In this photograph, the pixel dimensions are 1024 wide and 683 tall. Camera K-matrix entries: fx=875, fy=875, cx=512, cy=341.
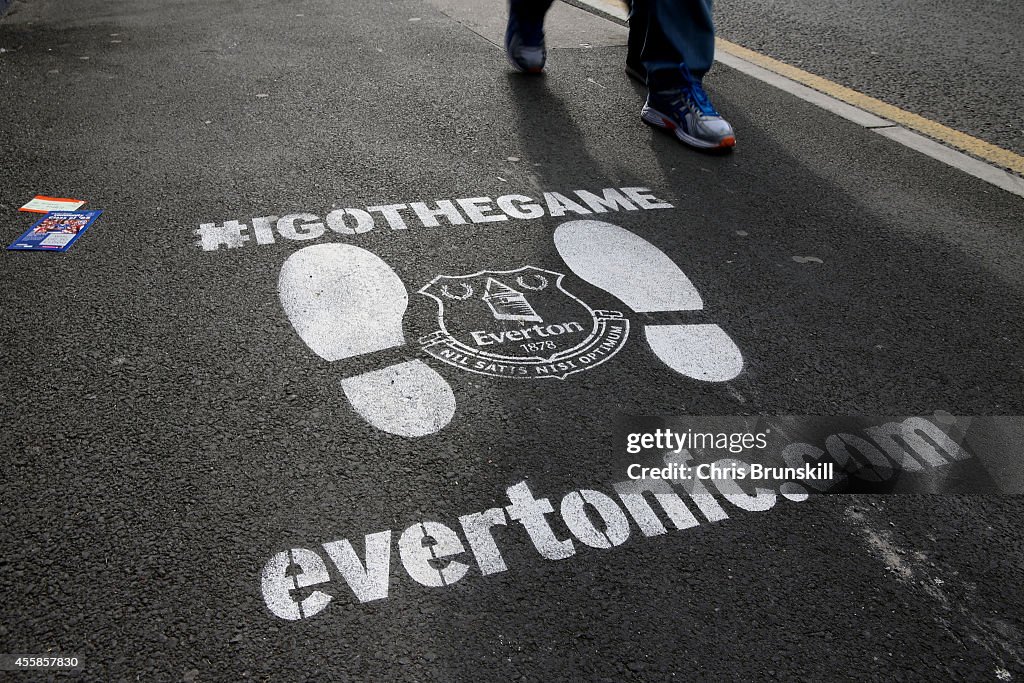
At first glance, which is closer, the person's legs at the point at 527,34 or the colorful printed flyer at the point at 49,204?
the colorful printed flyer at the point at 49,204

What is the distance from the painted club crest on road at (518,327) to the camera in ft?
7.52

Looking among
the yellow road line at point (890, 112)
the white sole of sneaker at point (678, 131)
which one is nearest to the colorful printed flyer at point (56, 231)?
the white sole of sneaker at point (678, 131)

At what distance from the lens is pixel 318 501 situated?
1.83 metres

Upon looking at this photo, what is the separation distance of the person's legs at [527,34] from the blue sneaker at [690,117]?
2.66 feet

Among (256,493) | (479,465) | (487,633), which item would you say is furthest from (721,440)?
(256,493)

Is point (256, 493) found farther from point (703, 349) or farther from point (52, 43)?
point (52, 43)

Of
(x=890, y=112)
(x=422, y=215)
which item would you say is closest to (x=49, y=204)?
(x=422, y=215)

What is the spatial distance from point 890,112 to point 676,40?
1198 mm

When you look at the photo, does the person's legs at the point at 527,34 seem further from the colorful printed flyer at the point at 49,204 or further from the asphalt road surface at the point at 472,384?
the colorful printed flyer at the point at 49,204

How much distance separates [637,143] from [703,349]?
1662 mm

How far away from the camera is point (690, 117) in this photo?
12.4 ft

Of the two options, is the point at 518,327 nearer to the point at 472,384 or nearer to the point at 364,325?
the point at 472,384

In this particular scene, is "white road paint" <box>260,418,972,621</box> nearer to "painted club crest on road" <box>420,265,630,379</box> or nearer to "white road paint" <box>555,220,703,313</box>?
"painted club crest on road" <box>420,265,630,379</box>

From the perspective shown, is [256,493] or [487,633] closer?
[487,633]
